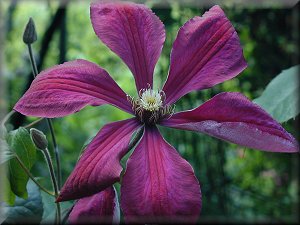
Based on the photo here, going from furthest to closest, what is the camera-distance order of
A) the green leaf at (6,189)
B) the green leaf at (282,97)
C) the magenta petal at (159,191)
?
the green leaf at (282,97) → the green leaf at (6,189) → the magenta petal at (159,191)

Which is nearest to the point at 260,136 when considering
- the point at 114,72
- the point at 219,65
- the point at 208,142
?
the point at 219,65

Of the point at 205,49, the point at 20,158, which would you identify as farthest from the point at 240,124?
the point at 20,158

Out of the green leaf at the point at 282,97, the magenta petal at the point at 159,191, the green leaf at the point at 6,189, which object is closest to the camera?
the magenta petal at the point at 159,191

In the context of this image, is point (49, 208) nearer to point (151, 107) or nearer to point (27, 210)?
point (27, 210)

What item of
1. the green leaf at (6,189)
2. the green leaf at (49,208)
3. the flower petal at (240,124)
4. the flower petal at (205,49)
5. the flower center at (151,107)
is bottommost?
the green leaf at (49,208)

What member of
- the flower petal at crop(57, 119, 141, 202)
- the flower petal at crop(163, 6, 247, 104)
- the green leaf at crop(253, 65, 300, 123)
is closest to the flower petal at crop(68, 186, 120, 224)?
the flower petal at crop(57, 119, 141, 202)

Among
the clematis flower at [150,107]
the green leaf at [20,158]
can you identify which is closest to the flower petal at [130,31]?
the clematis flower at [150,107]

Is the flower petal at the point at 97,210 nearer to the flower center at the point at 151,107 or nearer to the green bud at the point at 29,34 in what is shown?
the flower center at the point at 151,107

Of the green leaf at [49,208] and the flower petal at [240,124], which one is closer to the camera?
the flower petal at [240,124]
